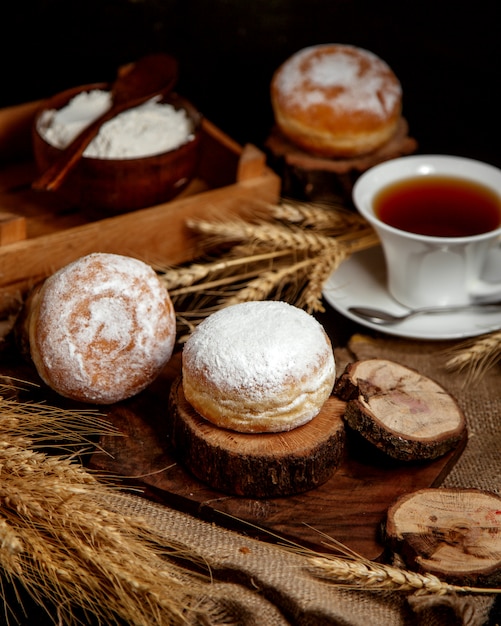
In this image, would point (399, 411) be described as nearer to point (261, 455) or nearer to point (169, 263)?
point (261, 455)

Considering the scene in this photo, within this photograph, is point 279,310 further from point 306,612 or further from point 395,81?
point 395,81

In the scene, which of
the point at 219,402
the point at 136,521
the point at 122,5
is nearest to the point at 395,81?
the point at 122,5

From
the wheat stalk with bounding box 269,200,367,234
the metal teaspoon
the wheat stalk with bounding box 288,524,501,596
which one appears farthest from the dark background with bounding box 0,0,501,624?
the wheat stalk with bounding box 288,524,501,596

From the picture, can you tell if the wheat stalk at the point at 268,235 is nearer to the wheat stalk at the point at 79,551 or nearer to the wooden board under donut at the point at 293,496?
the wooden board under donut at the point at 293,496

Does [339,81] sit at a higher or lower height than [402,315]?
higher

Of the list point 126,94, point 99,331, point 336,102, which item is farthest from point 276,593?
point 126,94

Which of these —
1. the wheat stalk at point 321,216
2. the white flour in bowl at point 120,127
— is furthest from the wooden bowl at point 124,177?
the wheat stalk at point 321,216

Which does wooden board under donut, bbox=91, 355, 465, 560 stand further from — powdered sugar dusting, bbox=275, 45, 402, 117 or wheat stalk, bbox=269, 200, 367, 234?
powdered sugar dusting, bbox=275, 45, 402, 117

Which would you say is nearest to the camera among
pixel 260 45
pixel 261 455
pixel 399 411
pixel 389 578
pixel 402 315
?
pixel 389 578
